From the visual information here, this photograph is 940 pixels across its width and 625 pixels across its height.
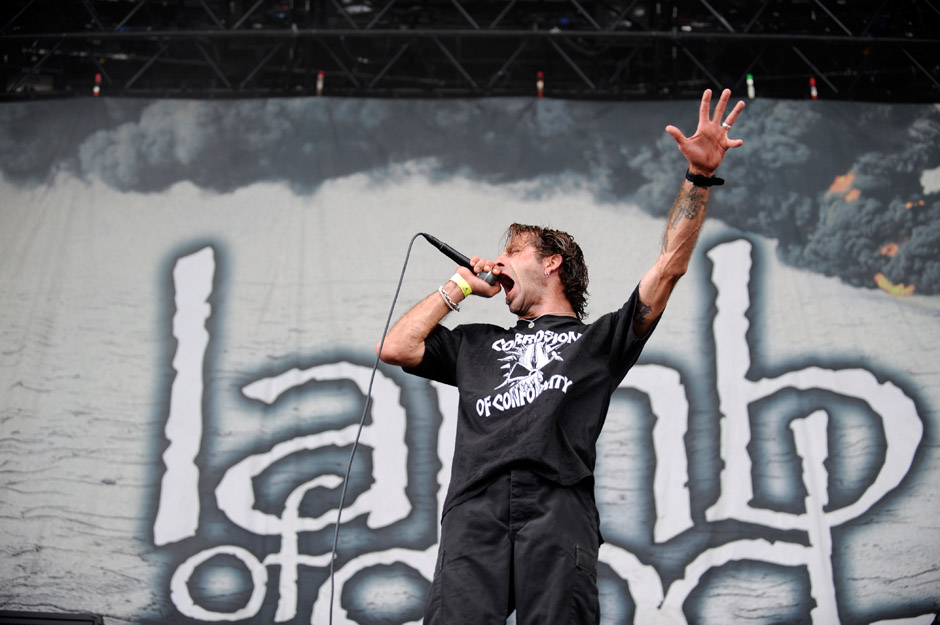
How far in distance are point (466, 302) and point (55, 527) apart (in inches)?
75.2

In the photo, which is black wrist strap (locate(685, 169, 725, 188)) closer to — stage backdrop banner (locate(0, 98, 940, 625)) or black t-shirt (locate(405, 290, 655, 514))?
black t-shirt (locate(405, 290, 655, 514))

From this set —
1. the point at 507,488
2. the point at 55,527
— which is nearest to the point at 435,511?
the point at 55,527

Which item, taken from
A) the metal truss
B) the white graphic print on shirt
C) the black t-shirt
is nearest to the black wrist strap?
the black t-shirt

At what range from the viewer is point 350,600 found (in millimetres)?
3811

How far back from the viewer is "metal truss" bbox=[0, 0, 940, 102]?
4289 millimetres

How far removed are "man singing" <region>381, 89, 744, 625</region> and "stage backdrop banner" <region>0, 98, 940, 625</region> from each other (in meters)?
1.75

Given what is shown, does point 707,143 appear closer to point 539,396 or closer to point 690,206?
point 690,206

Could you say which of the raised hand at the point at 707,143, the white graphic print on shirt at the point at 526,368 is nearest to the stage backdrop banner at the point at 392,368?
the white graphic print on shirt at the point at 526,368

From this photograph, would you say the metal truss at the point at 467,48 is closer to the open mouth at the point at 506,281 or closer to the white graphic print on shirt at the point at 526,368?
the open mouth at the point at 506,281

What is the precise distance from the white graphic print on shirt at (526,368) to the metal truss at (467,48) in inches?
94.6

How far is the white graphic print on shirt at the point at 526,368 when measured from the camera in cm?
202

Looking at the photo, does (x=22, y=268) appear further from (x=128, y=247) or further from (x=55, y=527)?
(x=55, y=527)

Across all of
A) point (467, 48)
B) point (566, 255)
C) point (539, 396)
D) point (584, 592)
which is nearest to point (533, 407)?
point (539, 396)

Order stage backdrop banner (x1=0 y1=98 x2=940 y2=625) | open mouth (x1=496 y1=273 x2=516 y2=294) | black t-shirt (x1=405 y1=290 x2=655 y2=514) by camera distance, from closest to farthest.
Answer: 1. black t-shirt (x1=405 y1=290 x2=655 y2=514)
2. open mouth (x1=496 y1=273 x2=516 y2=294)
3. stage backdrop banner (x1=0 y1=98 x2=940 y2=625)
